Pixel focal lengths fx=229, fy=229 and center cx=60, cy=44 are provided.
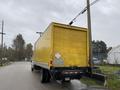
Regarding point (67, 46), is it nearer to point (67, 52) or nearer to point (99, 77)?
point (67, 52)

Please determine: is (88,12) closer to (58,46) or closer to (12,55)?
(58,46)

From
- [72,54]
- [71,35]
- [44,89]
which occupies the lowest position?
[44,89]

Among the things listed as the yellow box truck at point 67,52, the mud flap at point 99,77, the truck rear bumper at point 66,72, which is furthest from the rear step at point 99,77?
the truck rear bumper at point 66,72

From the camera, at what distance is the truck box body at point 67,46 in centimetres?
1266

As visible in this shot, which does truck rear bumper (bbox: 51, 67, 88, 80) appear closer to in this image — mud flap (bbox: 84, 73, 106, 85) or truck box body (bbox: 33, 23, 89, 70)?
truck box body (bbox: 33, 23, 89, 70)

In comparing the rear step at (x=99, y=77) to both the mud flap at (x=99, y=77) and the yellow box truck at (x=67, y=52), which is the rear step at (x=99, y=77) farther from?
the yellow box truck at (x=67, y=52)

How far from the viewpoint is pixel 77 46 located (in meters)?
13.4

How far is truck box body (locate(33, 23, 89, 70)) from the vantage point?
41.5ft

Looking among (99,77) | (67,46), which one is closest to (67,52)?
(67,46)

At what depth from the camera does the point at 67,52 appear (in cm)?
1305

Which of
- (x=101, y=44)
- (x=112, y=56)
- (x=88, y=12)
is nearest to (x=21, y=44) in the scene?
(x=101, y=44)

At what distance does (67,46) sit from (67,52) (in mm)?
345

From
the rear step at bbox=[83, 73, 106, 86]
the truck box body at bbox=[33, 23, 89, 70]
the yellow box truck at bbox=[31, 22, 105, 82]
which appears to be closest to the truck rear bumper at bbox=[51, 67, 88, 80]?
the yellow box truck at bbox=[31, 22, 105, 82]

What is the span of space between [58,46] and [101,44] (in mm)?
99990
